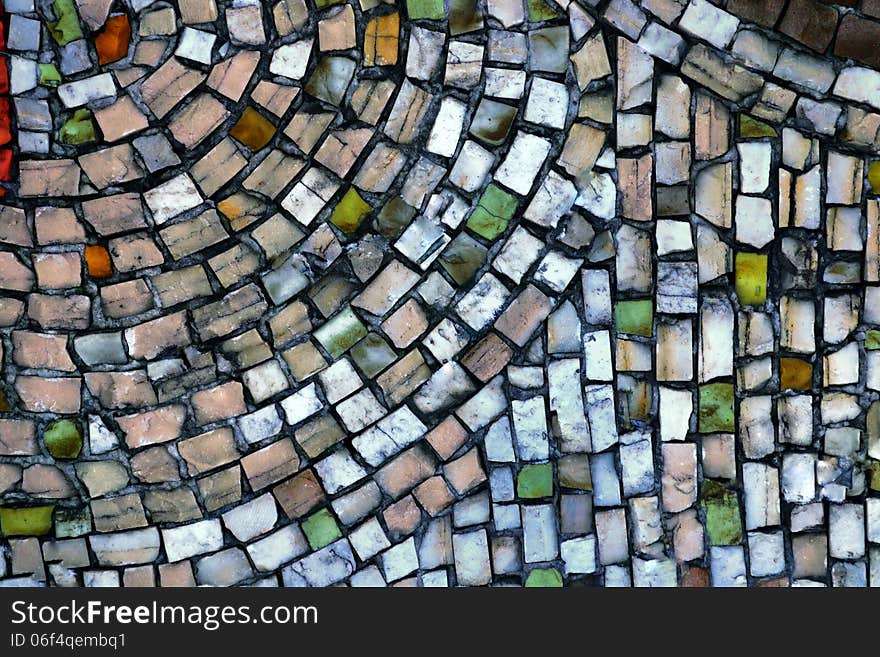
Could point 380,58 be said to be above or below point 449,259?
above

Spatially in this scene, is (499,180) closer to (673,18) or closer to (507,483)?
(673,18)

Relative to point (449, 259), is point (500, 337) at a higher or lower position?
lower

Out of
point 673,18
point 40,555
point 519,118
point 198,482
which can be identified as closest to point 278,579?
point 198,482

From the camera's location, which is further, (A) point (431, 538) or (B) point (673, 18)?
(A) point (431, 538)

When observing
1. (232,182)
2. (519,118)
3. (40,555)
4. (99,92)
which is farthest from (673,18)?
(40,555)

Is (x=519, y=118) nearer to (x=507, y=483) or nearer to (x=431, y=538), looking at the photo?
(x=507, y=483)

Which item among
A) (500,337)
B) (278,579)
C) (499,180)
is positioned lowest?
(278,579)
